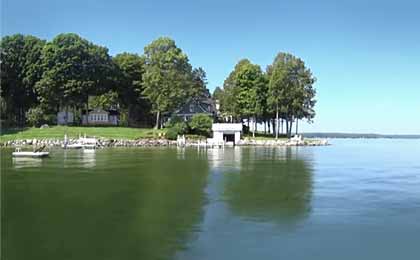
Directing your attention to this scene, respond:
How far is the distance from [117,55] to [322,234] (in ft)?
271

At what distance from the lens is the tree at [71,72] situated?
77.4 m

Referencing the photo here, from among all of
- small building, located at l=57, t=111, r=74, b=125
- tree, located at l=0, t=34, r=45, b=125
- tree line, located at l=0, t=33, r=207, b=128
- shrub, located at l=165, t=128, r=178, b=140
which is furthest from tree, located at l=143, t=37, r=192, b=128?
tree, located at l=0, t=34, r=45, b=125

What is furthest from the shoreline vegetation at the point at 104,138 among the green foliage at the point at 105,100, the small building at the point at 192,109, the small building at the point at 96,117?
the small building at the point at 96,117

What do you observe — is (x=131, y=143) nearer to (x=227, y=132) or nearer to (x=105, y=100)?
(x=227, y=132)

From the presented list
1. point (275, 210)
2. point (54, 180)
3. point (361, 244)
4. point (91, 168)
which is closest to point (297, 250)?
point (361, 244)

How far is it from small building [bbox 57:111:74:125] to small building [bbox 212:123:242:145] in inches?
1043

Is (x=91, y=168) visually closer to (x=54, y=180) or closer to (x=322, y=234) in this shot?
(x=54, y=180)

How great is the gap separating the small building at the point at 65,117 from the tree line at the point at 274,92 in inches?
1040

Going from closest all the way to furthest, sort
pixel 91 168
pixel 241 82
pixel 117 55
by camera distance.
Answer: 1. pixel 91 168
2. pixel 241 82
3. pixel 117 55

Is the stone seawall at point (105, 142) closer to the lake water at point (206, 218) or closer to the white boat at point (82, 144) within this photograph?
the white boat at point (82, 144)

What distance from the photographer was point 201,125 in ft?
258

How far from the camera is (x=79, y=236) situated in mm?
12898

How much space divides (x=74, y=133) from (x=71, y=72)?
35.4ft

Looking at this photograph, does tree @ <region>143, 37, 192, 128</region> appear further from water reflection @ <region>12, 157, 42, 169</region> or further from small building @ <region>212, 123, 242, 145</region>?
water reflection @ <region>12, 157, 42, 169</region>
